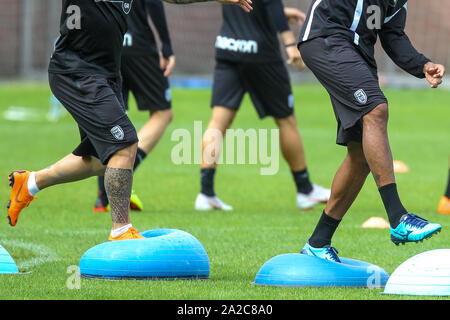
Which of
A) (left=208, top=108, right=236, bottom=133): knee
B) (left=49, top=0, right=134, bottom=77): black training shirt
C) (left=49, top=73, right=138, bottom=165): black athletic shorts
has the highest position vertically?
(left=49, top=0, right=134, bottom=77): black training shirt

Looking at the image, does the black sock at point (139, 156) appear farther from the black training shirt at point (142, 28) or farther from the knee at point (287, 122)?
the knee at point (287, 122)

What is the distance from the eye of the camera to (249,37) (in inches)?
384

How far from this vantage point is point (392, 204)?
559 cm

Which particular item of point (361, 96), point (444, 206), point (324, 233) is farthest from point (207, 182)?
point (361, 96)

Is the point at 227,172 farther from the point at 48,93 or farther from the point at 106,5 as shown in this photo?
the point at 48,93

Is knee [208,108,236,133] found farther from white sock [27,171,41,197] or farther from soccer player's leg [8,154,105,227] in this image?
white sock [27,171,41,197]

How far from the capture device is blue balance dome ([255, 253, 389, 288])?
5.53 m

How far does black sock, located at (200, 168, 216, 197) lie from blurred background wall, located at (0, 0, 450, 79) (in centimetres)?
2042

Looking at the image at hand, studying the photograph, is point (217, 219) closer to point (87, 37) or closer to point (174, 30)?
point (87, 37)

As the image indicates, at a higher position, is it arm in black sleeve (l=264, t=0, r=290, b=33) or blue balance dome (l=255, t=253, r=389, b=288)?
arm in black sleeve (l=264, t=0, r=290, b=33)

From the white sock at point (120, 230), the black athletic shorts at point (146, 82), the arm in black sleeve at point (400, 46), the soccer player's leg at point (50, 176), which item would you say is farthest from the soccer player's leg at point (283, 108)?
the white sock at point (120, 230)

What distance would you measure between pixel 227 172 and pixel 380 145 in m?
8.03

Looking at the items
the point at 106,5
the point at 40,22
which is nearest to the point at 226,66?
the point at 106,5

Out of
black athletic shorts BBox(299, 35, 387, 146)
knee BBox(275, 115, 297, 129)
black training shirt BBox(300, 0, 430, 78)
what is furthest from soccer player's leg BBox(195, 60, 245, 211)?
black athletic shorts BBox(299, 35, 387, 146)
